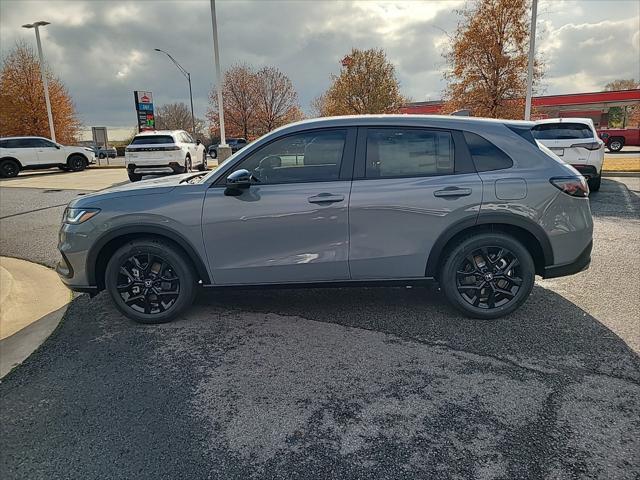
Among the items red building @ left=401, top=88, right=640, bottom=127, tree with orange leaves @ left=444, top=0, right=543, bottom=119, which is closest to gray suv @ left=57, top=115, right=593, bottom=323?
tree with orange leaves @ left=444, top=0, right=543, bottom=119

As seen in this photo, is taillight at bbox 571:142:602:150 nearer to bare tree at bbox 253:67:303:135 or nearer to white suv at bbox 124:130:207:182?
white suv at bbox 124:130:207:182

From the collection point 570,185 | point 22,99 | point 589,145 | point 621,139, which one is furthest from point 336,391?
point 22,99

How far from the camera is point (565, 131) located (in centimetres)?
948

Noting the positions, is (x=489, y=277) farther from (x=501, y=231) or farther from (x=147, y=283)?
(x=147, y=283)

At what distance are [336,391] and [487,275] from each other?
71.5 inches

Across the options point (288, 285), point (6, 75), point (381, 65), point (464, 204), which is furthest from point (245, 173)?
point (6, 75)

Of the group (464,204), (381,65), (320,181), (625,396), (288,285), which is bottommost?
(625,396)

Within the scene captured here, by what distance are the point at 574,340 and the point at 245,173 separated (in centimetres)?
297

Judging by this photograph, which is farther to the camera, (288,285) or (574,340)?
(288,285)

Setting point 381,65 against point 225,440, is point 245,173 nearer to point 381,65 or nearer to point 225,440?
point 225,440

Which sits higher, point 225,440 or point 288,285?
point 288,285

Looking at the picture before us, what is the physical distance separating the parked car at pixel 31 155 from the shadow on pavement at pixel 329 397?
1878cm

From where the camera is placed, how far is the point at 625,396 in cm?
264

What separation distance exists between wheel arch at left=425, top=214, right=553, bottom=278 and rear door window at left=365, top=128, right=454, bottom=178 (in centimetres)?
51
